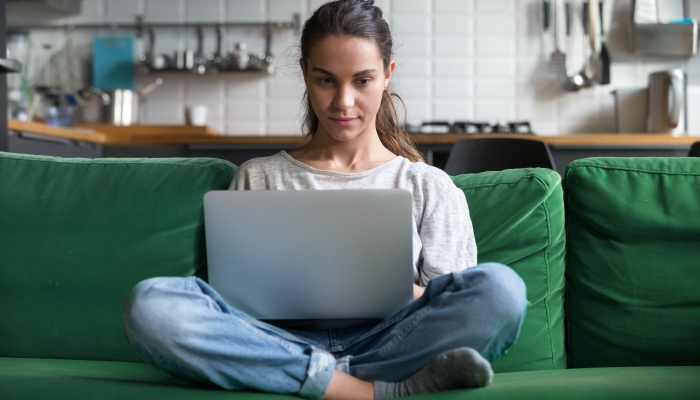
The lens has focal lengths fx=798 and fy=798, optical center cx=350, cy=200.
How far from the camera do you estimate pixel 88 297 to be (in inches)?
63.8

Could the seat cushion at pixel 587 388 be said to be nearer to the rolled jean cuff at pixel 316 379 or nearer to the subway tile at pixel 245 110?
the rolled jean cuff at pixel 316 379

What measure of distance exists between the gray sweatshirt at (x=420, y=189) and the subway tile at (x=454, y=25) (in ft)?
9.45

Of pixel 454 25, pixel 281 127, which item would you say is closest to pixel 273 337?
pixel 281 127

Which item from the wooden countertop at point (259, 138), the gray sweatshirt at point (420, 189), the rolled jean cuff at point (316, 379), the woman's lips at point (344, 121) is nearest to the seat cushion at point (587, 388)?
the rolled jean cuff at point (316, 379)

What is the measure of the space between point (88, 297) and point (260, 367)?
55 centimetres

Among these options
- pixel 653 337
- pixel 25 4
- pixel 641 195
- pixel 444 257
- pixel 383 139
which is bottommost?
pixel 653 337

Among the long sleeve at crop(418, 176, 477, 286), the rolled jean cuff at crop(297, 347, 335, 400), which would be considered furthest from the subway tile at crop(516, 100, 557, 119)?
the rolled jean cuff at crop(297, 347, 335, 400)

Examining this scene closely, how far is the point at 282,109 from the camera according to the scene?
448cm

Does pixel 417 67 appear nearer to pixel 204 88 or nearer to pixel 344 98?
pixel 204 88

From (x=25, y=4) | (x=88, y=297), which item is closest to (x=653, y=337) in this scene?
(x=88, y=297)

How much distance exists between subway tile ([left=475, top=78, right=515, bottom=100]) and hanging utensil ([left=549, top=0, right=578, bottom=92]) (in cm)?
24

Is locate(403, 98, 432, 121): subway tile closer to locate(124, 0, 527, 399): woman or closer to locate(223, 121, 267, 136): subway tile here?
locate(223, 121, 267, 136): subway tile

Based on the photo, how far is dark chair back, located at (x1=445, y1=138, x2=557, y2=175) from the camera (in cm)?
256

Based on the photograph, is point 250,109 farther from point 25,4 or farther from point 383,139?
point 383,139
